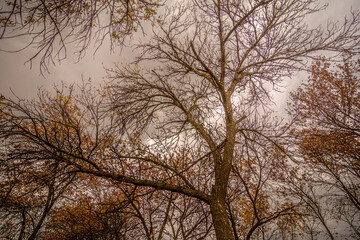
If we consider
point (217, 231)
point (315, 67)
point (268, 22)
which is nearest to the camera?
point (217, 231)

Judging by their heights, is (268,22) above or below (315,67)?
below

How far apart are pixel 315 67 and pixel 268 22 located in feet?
26.0

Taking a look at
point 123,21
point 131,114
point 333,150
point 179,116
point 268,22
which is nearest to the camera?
point 123,21

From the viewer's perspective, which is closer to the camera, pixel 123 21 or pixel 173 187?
pixel 123 21

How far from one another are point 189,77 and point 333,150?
8.56 metres

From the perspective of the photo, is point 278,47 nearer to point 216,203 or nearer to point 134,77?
point 134,77

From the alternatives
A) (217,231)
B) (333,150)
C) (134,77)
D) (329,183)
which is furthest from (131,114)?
(329,183)

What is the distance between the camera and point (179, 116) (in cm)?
512

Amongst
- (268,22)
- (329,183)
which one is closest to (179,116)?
(268,22)

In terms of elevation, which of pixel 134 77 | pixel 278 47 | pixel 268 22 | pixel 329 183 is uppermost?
pixel 268 22

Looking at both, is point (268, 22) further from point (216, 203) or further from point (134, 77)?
point (216, 203)

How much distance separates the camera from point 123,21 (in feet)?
8.55

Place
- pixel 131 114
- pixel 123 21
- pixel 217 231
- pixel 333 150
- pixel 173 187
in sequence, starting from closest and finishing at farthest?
pixel 217 231
pixel 123 21
pixel 173 187
pixel 131 114
pixel 333 150

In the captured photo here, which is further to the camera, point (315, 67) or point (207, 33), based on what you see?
point (315, 67)
